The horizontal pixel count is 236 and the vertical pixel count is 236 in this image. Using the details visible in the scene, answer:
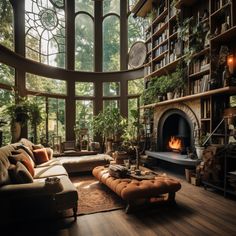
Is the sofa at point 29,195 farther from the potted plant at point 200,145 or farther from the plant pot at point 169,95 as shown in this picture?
the plant pot at point 169,95

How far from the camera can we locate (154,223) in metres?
2.45

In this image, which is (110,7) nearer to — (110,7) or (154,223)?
(110,7)

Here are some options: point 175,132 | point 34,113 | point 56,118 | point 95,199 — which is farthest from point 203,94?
point 56,118

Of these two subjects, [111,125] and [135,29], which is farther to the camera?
[135,29]

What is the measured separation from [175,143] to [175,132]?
512 millimetres

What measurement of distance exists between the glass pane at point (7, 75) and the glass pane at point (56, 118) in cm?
167

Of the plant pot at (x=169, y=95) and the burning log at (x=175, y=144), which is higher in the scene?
the plant pot at (x=169, y=95)

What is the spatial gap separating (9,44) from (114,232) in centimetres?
606

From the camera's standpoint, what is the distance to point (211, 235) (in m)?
2.16

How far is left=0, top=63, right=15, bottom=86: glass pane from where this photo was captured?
218 inches

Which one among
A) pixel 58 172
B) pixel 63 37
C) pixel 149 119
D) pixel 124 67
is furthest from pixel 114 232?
pixel 63 37

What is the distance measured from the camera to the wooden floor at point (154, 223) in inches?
89.0

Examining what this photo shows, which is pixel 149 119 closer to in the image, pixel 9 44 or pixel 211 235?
pixel 211 235

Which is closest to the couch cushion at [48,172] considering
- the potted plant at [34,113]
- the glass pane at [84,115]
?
the potted plant at [34,113]
